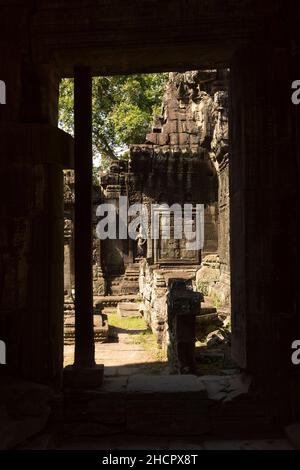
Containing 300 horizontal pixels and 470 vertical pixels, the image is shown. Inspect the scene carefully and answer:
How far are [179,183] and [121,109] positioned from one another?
1126cm

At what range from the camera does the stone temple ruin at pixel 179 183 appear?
1382 centimetres

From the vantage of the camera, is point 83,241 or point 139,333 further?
point 139,333

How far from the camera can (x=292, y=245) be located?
313 centimetres

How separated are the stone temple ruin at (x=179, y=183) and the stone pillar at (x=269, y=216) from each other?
9696mm

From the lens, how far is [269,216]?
317 cm

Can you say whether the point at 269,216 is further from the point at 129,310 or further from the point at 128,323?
the point at 129,310

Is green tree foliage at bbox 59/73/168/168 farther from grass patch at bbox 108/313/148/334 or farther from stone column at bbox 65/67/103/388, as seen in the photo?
stone column at bbox 65/67/103/388

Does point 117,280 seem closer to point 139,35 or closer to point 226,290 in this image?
point 226,290

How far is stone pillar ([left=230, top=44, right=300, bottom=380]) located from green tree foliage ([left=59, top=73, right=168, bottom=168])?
22.7 meters

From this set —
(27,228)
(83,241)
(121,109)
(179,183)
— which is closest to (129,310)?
(179,183)

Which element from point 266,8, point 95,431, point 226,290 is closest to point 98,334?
point 226,290

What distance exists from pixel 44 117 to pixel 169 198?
13580 millimetres

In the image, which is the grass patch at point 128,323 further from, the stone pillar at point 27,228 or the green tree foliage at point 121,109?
the green tree foliage at point 121,109
